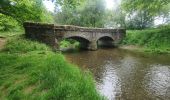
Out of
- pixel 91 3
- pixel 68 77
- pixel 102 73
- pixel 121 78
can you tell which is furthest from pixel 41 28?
pixel 91 3

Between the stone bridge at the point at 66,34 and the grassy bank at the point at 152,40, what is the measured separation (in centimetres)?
282

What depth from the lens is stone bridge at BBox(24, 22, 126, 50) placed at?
2344cm

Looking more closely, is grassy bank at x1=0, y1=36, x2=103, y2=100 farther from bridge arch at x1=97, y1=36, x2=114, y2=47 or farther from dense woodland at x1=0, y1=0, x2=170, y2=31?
bridge arch at x1=97, y1=36, x2=114, y2=47

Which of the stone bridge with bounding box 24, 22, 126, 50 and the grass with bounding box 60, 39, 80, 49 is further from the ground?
the stone bridge with bounding box 24, 22, 126, 50

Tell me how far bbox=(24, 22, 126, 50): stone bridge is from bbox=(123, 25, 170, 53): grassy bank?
2.82 metres

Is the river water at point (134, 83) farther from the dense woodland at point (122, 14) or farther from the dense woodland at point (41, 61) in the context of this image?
the dense woodland at point (122, 14)

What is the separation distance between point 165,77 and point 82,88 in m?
9.55

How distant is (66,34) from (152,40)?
1441cm

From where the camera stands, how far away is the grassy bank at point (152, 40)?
32.1m

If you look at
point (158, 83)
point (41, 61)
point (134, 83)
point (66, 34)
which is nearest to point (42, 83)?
point (41, 61)

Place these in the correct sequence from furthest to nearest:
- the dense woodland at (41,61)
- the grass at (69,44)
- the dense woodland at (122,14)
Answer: the grass at (69,44), the dense woodland at (122,14), the dense woodland at (41,61)

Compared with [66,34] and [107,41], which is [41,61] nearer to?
[66,34]

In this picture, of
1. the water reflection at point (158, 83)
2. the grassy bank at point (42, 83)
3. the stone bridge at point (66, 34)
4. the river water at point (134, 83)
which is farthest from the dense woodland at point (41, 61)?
the water reflection at point (158, 83)

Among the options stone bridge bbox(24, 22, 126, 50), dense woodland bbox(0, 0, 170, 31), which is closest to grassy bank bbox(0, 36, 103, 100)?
stone bridge bbox(24, 22, 126, 50)
